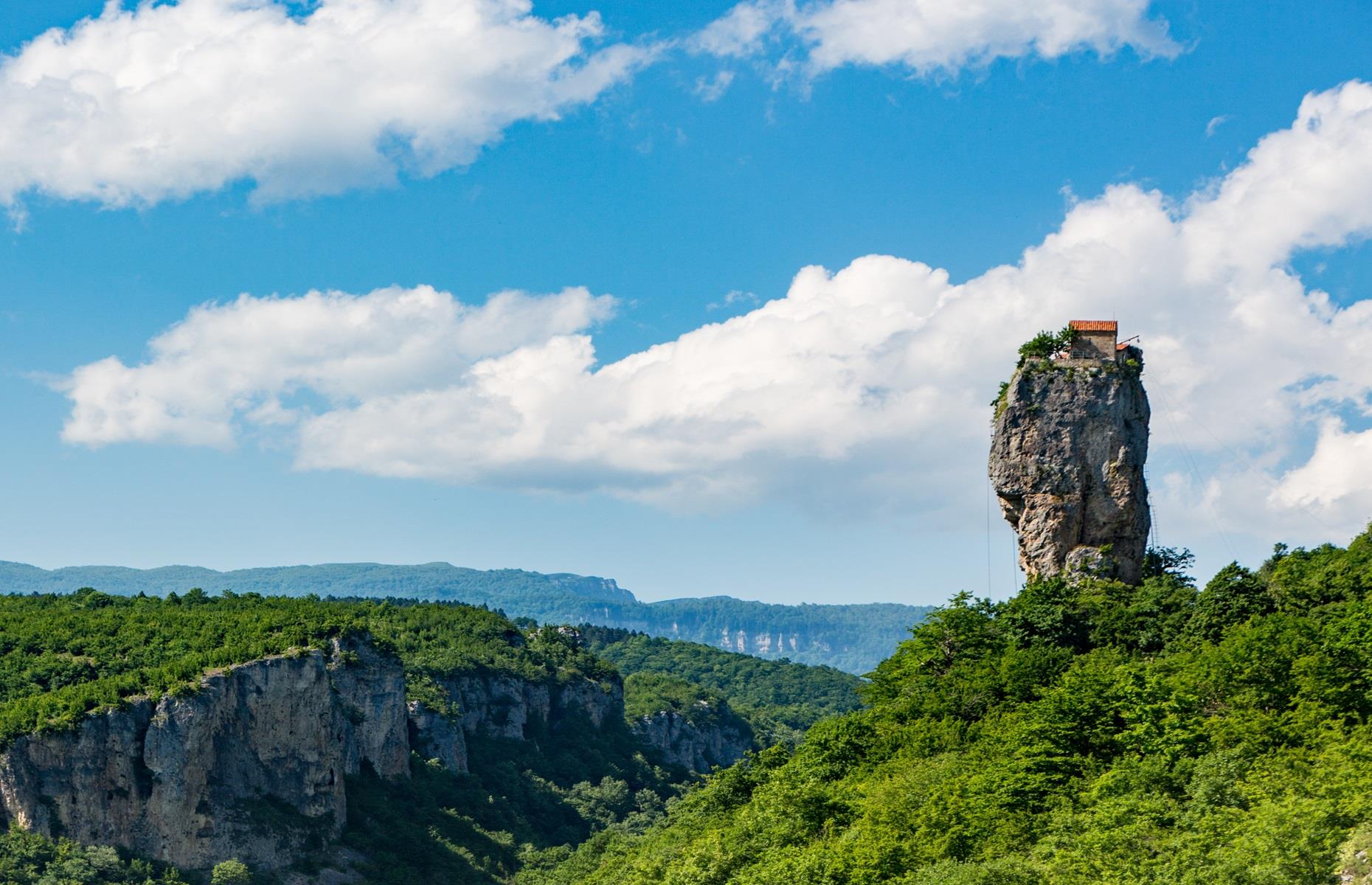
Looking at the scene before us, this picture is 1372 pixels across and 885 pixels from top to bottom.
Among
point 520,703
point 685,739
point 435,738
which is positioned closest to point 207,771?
point 435,738

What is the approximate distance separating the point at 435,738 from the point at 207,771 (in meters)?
41.0

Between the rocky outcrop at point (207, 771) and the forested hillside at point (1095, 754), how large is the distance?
37.1 meters

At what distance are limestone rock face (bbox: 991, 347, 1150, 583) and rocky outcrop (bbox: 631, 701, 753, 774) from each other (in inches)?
4735

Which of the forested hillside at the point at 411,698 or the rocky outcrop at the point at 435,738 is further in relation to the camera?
the rocky outcrop at the point at 435,738

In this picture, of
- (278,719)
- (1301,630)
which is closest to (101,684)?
(278,719)

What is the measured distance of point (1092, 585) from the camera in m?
63.4

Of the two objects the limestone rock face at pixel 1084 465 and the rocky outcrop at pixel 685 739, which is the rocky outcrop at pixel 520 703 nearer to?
the rocky outcrop at pixel 685 739

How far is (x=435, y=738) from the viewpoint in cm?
13338

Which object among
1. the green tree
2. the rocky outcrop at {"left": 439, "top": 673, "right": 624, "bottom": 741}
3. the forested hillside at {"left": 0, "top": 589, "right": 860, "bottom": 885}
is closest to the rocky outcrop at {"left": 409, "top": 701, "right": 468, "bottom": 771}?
the forested hillside at {"left": 0, "top": 589, "right": 860, "bottom": 885}

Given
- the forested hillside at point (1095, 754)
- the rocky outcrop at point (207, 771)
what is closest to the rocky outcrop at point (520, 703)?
the rocky outcrop at point (207, 771)

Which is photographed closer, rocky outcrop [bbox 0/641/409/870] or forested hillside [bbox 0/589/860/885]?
rocky outcrop [bbox 0/641/409/870]

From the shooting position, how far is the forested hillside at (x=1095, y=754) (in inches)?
1416

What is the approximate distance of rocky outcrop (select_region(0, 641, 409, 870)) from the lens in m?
86.8

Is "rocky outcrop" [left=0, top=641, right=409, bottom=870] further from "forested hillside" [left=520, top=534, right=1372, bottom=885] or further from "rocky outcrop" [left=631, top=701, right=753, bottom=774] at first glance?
"rocky outcrop" [left=631, top=701, right=753, bottom=774]
